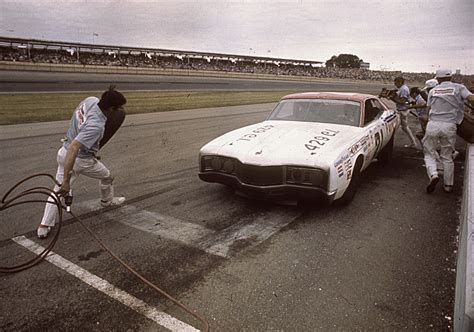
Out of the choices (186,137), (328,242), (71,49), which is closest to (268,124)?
(328,242)

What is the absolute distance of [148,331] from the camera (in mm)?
2238

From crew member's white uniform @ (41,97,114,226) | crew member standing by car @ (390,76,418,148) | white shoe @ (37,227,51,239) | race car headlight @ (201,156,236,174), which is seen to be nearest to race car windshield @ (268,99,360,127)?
race car headlight @ (201,156,236,174)

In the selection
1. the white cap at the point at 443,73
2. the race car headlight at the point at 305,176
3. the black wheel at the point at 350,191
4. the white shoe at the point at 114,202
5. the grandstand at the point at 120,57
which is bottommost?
the white shoe at the point at 114,202

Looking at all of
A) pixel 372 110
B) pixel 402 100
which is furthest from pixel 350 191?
pixel 402 100

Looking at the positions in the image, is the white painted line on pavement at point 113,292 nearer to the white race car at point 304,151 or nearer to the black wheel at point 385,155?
the white race car at point 304,151

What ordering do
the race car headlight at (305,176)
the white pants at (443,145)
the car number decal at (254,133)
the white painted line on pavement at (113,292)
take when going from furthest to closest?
the white pants at (443,145), the car number decal at (254,133), the race car headlight at (305,176), the white painted line on pavement at (113,292)

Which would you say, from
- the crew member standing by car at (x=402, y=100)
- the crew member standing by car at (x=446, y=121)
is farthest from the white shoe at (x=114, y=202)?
the crew member standing by car at (x=402, y=100)

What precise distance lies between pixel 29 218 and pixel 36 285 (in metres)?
1.59

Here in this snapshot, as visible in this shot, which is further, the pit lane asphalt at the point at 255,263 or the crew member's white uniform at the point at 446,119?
the crew member's white uniform at the point at 446,119

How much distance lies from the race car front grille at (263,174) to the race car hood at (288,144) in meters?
0.06

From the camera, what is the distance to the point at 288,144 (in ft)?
14.2

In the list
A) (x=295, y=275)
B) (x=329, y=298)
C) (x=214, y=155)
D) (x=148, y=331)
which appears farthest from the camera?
(x=214, y=155)

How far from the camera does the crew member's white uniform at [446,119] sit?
4961 mm

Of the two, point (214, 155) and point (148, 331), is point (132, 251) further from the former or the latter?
point (214, 155)
